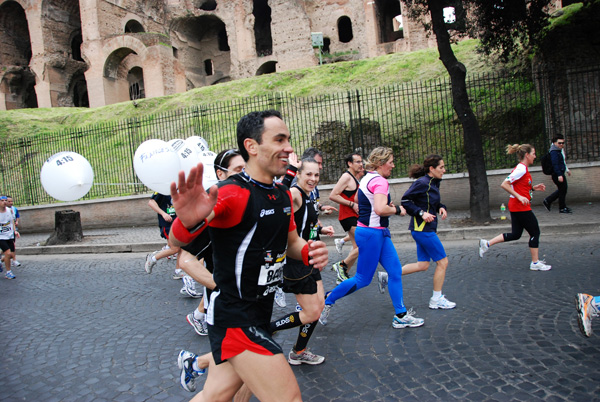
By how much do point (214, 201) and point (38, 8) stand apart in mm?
39438

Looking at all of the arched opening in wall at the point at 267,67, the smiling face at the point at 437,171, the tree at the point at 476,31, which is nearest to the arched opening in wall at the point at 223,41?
the arched opening in wall at the point at 267,67

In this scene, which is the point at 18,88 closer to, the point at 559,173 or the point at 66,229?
the point at 66,229

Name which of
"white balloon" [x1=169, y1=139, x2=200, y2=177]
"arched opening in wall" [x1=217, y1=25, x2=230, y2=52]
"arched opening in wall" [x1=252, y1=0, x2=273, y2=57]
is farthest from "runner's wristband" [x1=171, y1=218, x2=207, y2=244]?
"arched opening in wall" [x1=217, y1=25, x2=230, y2=52]

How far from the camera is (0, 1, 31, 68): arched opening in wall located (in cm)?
3734

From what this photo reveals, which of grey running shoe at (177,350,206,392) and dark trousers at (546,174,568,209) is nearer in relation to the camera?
grey running shoe at (177,350,206,392)

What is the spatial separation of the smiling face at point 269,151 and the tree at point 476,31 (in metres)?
8.90

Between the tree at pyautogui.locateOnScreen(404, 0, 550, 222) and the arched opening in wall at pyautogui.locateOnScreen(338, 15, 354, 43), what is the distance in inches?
1043

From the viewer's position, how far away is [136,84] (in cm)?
3584

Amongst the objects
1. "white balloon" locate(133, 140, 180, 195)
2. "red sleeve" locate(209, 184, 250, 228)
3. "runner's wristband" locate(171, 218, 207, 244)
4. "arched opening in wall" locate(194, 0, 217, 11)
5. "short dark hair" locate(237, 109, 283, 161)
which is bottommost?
"runner's wristband" locate(171, 218, 207, 244)

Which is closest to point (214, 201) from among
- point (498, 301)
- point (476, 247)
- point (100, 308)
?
point (498, 301)

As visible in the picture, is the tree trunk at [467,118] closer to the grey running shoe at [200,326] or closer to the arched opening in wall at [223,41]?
the grey running shoe at [200,326]

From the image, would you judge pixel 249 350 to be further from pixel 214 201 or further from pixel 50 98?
pixel 50 98

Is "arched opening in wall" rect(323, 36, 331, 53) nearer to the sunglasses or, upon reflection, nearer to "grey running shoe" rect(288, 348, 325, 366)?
the sunglasses

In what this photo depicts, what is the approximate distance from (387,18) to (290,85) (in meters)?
21.2
